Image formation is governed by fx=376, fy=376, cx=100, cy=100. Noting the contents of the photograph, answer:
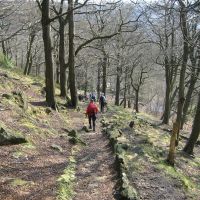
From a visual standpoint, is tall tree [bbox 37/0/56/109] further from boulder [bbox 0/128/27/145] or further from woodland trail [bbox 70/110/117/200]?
boulder [bbox 0/128/27/145]

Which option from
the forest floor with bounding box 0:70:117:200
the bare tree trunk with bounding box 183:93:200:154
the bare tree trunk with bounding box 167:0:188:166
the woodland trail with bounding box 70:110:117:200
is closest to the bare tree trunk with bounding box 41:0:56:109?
the forest floor with bounding box 0:70:117:200

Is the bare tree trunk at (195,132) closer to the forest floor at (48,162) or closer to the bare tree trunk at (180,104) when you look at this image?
the bare tree trunk at (180,104)

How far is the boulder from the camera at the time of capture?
11.1 meters

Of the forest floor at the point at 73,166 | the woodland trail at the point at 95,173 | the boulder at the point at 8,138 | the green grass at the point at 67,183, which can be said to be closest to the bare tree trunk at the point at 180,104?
the forest floor at the point at 73,166

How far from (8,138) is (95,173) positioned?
9.32ft

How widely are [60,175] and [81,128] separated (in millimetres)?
8674

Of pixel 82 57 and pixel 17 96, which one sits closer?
pixel 17 96

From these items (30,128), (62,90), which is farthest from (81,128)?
(62,90)

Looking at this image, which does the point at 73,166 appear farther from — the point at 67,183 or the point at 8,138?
the point at 8,138

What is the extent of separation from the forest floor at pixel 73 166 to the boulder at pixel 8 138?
9.5 inches

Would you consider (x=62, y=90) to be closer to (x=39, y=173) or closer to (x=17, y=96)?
(x=17, y=96)

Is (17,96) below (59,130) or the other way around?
the other way around

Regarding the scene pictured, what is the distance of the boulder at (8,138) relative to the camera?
1111cm

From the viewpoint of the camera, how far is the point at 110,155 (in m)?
12.6
